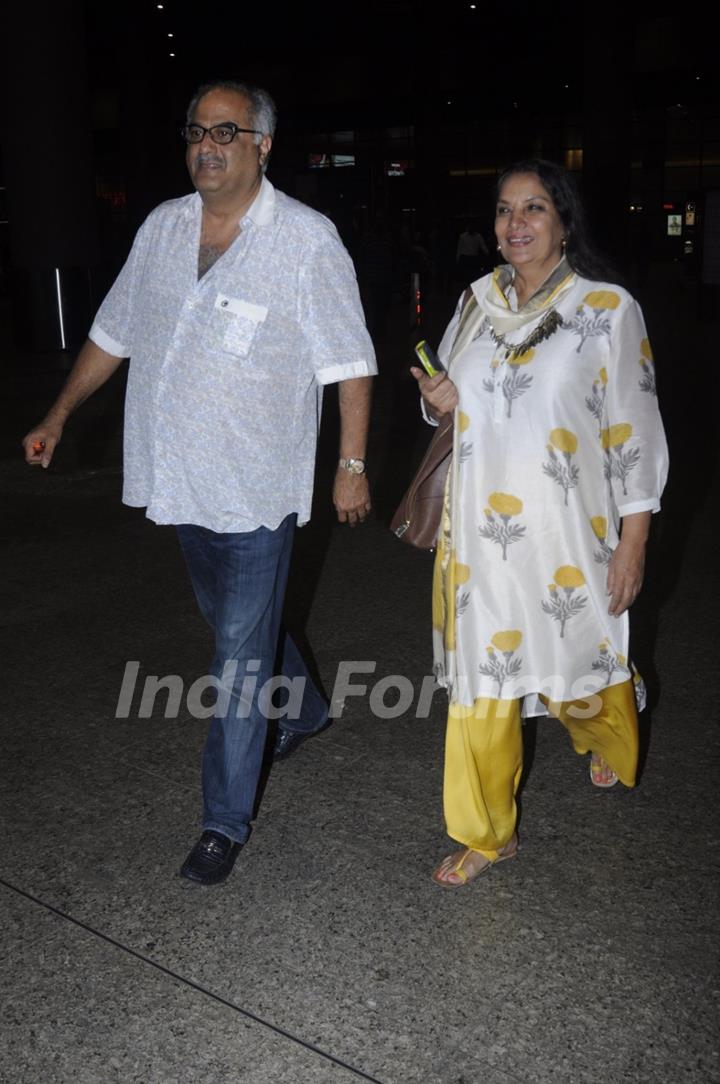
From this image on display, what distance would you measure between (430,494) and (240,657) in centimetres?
71

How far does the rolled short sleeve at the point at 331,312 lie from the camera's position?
121 inches

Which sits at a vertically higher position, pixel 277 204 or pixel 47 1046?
pixel 277 204

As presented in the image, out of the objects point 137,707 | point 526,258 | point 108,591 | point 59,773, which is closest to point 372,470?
point 108,591

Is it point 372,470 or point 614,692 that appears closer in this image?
point 614,692

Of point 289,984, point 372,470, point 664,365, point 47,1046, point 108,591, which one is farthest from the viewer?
point 664,365

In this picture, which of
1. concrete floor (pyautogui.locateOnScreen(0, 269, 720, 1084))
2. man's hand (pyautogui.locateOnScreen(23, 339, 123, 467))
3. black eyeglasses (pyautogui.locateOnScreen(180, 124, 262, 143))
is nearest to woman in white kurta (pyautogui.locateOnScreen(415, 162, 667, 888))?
concrete floor (pyautogui.locateOnScreen(0, 269, 720, 1084))

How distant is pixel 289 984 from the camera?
8.96ft

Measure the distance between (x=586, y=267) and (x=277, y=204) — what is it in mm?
855

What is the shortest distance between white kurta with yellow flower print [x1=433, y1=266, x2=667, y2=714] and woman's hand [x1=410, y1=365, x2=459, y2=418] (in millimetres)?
29

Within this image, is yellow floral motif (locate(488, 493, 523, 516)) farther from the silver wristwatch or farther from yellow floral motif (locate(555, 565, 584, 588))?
the silver wristwatch

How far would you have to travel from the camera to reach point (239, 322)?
305cm

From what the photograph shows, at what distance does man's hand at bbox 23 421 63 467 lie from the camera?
3504mm

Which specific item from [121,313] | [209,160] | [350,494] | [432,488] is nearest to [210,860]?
[350,494]

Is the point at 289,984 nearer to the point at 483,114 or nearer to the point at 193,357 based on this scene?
the point at 193,357
